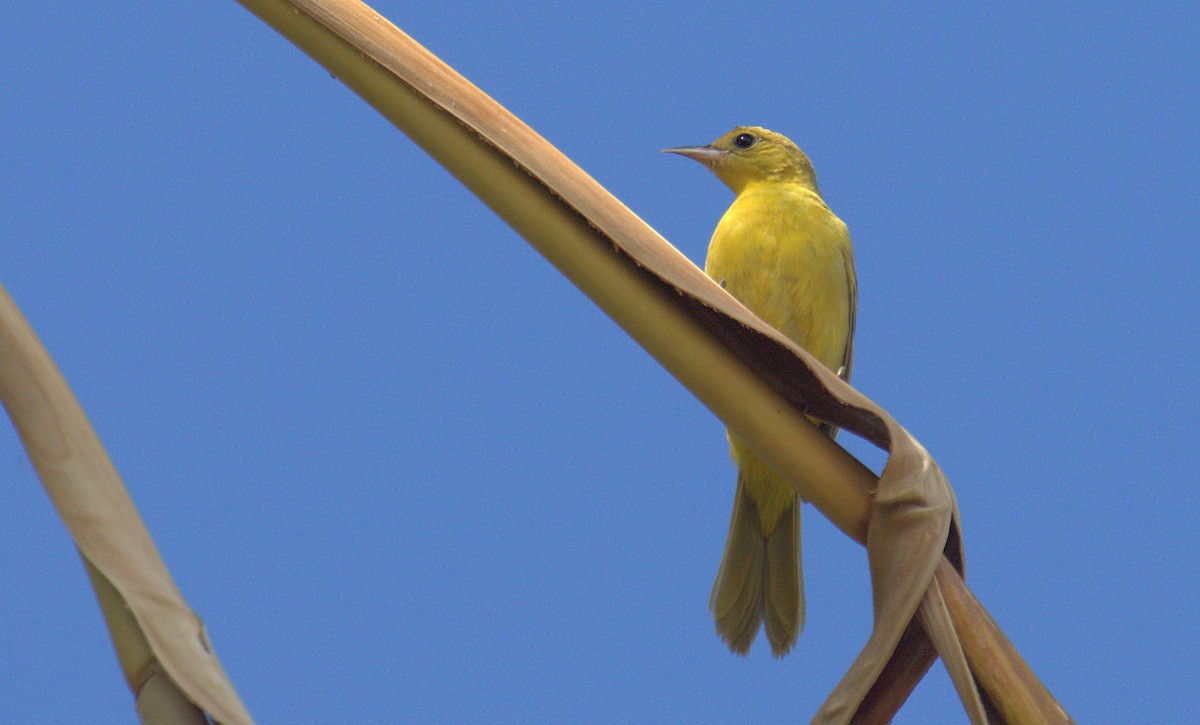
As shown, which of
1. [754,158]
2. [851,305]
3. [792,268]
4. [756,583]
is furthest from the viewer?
[754,158]

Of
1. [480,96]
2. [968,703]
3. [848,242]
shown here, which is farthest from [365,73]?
[848,242]

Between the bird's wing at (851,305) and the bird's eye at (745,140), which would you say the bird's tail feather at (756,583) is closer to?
the bird's wing at (851,305)

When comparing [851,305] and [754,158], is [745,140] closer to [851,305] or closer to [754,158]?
[754,158]

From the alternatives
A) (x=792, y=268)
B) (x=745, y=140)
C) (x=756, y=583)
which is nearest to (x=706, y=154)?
(x=745, y=140)

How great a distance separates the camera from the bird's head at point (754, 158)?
225cm

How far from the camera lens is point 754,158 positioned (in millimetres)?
2264

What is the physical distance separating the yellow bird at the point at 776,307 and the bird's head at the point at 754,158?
0.31 ft

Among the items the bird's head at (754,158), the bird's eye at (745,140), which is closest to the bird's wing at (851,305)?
the bird's head at (754,158)

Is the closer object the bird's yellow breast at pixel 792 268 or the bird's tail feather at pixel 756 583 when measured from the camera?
the bird's tail feather at pixel 756 583

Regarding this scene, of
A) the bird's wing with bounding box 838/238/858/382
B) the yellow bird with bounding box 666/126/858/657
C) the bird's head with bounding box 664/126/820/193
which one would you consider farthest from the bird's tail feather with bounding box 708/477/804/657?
the bird's head with bounding box 664/126/820/193

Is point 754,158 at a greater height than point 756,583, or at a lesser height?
greater

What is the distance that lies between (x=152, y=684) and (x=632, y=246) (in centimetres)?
37

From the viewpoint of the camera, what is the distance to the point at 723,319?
0.71 metres

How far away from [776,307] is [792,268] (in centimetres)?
7
